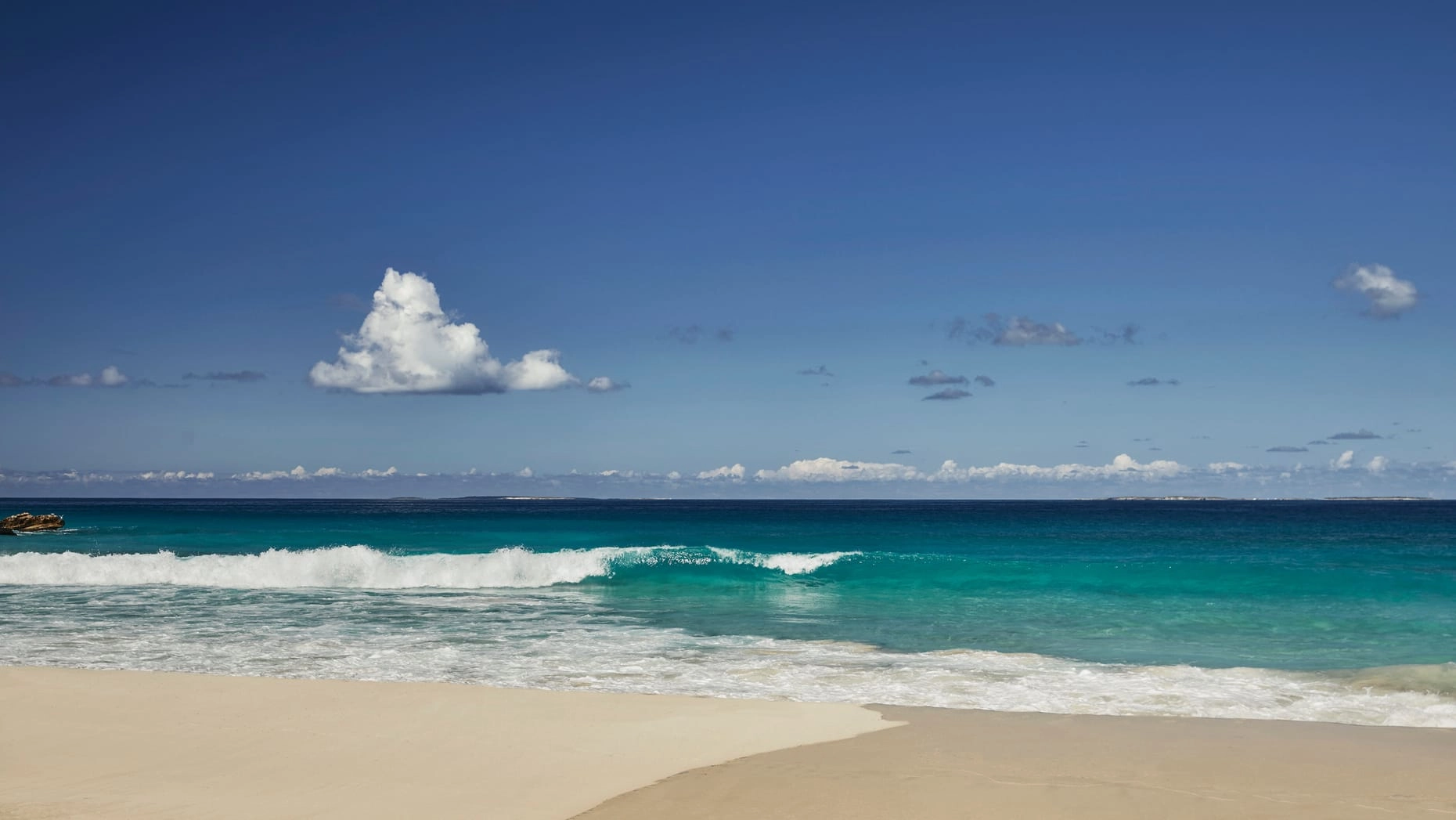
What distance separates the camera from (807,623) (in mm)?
18375

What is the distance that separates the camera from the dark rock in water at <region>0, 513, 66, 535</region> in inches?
2072

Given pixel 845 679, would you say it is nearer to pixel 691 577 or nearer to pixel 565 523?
pixel 691 577

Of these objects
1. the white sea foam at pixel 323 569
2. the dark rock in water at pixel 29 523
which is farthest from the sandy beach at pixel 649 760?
the dark rock in water at pixel 29 523

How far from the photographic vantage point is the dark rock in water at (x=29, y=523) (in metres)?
52.6

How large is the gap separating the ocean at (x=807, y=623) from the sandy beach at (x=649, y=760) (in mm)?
1694

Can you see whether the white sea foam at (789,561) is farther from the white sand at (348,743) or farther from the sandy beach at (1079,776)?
the sandy beach at (1079,776)

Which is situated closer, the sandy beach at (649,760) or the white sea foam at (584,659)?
the sandy beach at (649,760)

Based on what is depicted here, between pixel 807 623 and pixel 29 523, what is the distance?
178ft

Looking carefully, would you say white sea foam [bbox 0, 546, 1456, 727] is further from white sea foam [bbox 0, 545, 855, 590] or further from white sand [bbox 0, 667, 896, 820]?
white sea foam [bbox 0, 545, 855, 590]

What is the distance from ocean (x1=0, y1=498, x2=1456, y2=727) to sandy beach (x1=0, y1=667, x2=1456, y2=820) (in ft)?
5.56

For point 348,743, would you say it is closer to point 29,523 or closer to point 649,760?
point 649,760

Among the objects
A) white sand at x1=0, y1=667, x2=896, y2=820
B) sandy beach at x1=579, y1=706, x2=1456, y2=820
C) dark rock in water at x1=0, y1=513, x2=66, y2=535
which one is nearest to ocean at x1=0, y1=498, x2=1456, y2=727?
sandy beach at x1=579, y1=706, x2=1456, y2=820

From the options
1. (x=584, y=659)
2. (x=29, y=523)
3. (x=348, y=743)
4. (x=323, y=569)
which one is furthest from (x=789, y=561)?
(x=29, y=523)

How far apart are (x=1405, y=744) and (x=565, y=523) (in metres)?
68.7
